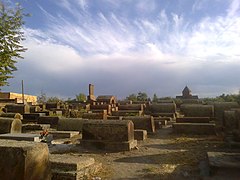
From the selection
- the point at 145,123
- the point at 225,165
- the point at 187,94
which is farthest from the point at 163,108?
the point at 187,94

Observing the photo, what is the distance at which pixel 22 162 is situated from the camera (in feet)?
14.1

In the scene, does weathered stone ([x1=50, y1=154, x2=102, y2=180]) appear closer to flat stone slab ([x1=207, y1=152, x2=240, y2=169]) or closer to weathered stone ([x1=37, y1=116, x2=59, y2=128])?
flat stone slab ([x1=207, y1=152, x2=240, y2=169])

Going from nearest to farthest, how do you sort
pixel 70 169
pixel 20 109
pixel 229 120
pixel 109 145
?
pixel 70 169 → pixel 109 145 → pixel 229 120 → pixel 20 109

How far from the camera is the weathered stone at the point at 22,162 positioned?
4270 mm

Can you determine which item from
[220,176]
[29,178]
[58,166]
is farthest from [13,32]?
[220,176]

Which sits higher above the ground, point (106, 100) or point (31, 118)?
point (106, 100)

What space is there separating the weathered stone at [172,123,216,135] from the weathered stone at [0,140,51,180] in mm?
10057

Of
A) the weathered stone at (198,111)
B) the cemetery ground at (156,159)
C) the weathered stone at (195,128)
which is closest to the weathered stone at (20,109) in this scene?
the cemetery ground at (156,159)

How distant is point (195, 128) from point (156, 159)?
6.10 meters

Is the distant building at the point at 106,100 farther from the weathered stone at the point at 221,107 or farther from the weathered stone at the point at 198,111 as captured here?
the weathered stone at the point at 221,107

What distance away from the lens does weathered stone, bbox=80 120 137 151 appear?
30.3ft

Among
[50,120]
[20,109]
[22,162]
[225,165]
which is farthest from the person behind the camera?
[20,109]

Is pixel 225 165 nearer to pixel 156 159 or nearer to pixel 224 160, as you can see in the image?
pixel 224 160

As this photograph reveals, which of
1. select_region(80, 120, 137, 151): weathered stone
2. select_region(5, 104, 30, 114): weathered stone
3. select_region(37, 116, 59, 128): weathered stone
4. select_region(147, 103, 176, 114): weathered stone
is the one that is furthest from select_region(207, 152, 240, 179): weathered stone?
select_region(147, 103, 176, 114): weathered stone
